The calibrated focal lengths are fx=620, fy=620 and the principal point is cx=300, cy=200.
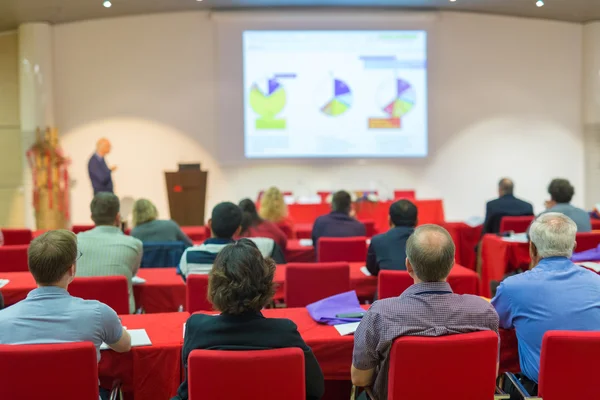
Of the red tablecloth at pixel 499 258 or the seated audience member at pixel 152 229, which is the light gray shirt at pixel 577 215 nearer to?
the red tablecloth at pixel 499 258

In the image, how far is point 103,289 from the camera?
10.2ft

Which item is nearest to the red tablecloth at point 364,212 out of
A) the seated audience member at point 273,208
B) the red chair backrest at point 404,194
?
the red chair backrest at point 404,194

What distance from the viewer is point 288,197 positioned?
8688 mm

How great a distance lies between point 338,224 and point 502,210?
209 cm

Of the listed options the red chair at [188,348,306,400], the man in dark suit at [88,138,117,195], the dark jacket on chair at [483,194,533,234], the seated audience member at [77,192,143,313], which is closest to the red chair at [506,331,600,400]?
the red chair at [188,348,306,400]

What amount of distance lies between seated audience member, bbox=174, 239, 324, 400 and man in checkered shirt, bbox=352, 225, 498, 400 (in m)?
0.20

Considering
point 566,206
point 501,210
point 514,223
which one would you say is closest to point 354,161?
point 501,210

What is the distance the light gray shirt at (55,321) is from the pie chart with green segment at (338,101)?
7.77m

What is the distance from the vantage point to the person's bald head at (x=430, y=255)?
2229mm

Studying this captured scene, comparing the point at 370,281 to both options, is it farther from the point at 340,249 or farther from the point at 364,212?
the point at 364,212

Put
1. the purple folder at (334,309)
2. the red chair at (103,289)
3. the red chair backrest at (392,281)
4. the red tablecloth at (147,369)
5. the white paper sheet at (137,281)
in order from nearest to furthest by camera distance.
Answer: the red tablecloth at (147,369) < the purple folder at (334,309) < the red chair at (103,289) < the red chair backrest at (392,281) < the white paper sheet at (137,281)

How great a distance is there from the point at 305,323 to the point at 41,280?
3.57 feet

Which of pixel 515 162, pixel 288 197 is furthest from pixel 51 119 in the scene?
pixel 515 162

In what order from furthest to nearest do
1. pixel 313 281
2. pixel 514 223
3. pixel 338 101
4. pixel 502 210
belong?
pixel 338 101
pixel 502 210
pixel 514 223
pixel 313 281
